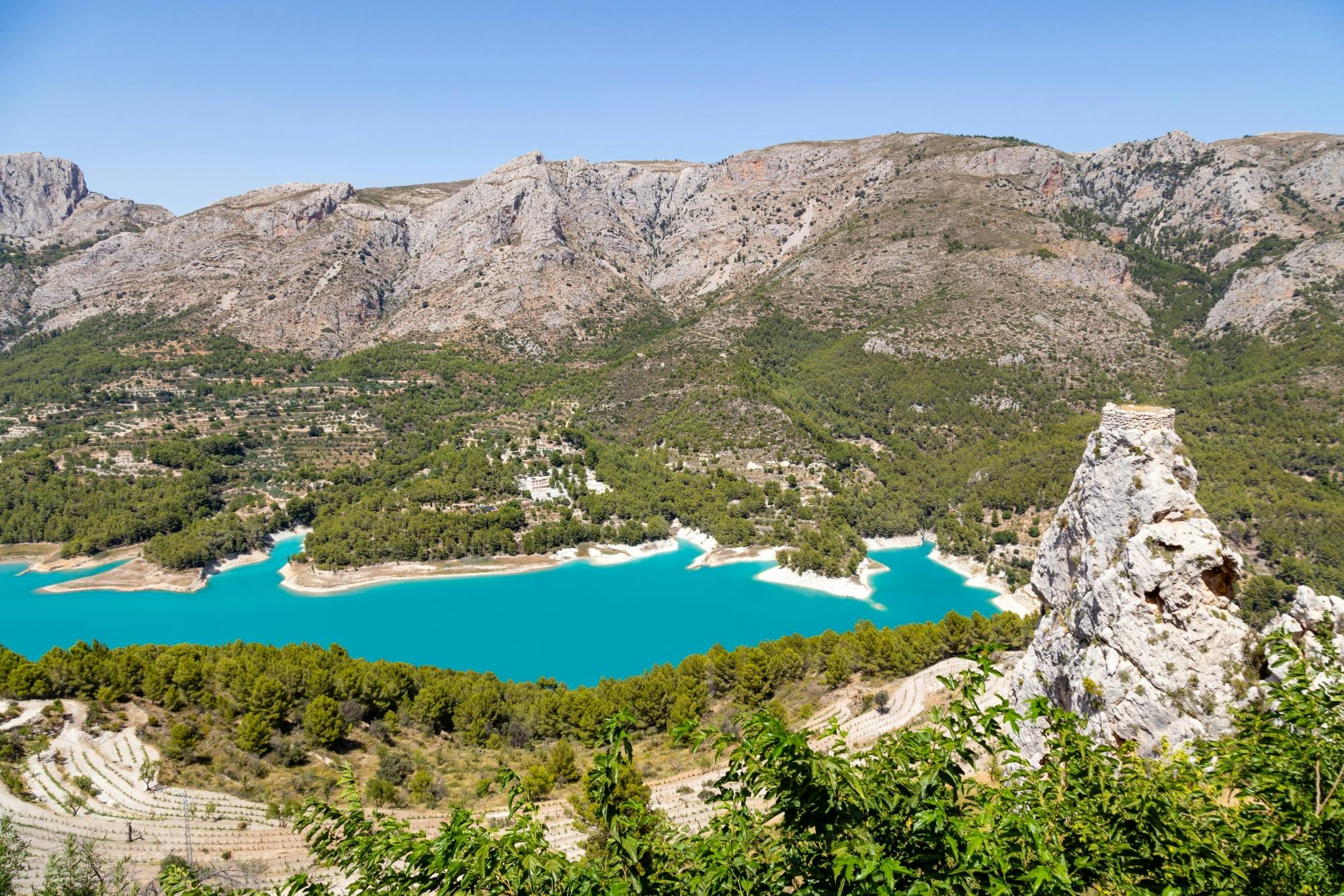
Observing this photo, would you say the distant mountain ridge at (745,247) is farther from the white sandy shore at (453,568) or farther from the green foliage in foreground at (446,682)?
the green foliage in foreground at (446,682)

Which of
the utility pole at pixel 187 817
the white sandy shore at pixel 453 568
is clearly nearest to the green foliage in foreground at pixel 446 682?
the utility pole at pixel 187 817

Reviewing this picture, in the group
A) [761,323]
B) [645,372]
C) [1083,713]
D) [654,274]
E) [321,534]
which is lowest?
[321,534]

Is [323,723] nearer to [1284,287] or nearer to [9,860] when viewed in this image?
[9,860]

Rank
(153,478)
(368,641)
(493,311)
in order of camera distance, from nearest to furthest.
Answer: (368,641) < (153,478) < (493,311)

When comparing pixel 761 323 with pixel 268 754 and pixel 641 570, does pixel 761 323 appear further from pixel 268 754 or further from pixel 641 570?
pixel 268 754

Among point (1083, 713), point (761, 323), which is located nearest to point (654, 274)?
point (761, 323)

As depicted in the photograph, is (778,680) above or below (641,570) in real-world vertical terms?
above
